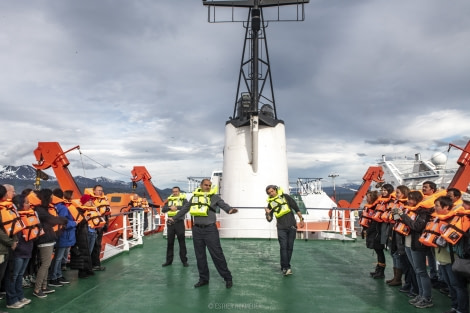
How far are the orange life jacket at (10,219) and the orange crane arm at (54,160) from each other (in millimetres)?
5967

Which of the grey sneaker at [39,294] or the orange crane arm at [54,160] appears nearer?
the grey sneaker at [39,294]

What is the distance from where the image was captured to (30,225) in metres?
4.38

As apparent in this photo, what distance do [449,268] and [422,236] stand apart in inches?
18.7

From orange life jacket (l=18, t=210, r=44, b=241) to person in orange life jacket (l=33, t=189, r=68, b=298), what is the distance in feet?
1.01

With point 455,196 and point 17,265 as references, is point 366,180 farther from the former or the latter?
point 17,265

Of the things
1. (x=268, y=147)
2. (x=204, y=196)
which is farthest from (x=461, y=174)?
(x=204, y=196)

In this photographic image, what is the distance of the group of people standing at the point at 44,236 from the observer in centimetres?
407

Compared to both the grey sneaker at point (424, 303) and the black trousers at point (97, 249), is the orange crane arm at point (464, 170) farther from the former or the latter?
the black trousers at point (97, 249)

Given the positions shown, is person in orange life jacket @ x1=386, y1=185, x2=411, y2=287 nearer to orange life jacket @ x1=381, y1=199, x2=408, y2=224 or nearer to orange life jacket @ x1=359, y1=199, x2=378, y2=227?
orange life jacket @ x1=381, y1=199, x2=408, y2=224

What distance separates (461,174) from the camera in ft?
33.4

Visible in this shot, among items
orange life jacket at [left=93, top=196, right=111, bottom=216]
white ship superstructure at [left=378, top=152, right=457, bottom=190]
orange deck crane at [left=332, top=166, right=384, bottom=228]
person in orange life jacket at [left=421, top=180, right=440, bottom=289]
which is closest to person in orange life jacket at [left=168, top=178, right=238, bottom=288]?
orange life jacket at [left=93, top=196, right=111, bottom=216]

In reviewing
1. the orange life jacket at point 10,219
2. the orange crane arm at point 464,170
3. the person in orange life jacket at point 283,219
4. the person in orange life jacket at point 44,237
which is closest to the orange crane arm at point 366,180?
the orange crane arm at point 464,170

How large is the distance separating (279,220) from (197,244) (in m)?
1.61

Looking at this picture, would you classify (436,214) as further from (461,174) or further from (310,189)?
(310,189)
